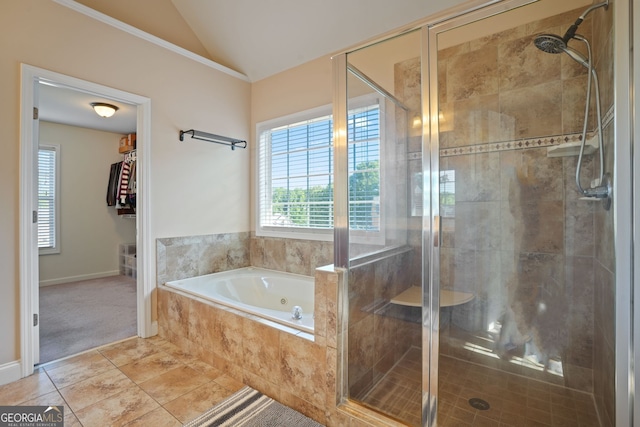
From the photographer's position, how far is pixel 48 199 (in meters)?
4.51

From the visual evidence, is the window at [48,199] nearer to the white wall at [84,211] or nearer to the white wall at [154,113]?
the white wall at [84,211]

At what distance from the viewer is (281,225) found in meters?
3.28

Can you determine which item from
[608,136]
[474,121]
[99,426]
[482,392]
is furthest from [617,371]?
[99,426]

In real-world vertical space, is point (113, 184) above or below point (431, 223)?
above

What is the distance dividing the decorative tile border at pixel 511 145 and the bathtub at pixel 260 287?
1657 mm

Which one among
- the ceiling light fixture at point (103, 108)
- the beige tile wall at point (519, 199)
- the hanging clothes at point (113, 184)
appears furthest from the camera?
the hanging clothes at point (113, 184)

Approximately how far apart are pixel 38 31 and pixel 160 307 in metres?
2.22

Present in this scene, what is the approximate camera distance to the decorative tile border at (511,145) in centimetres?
179

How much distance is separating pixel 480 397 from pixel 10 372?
2924 mm

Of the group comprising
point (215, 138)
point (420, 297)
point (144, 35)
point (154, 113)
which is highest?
point (144, 35)

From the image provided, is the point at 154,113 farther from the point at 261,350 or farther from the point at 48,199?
the point at 48,199

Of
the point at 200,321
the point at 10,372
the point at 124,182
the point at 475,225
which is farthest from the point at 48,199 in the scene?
the point at 475,225

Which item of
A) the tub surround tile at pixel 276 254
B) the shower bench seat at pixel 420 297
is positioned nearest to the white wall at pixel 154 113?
the tub surround tile at pixel 276 254

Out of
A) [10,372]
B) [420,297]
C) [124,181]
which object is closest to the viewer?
[420,297]
